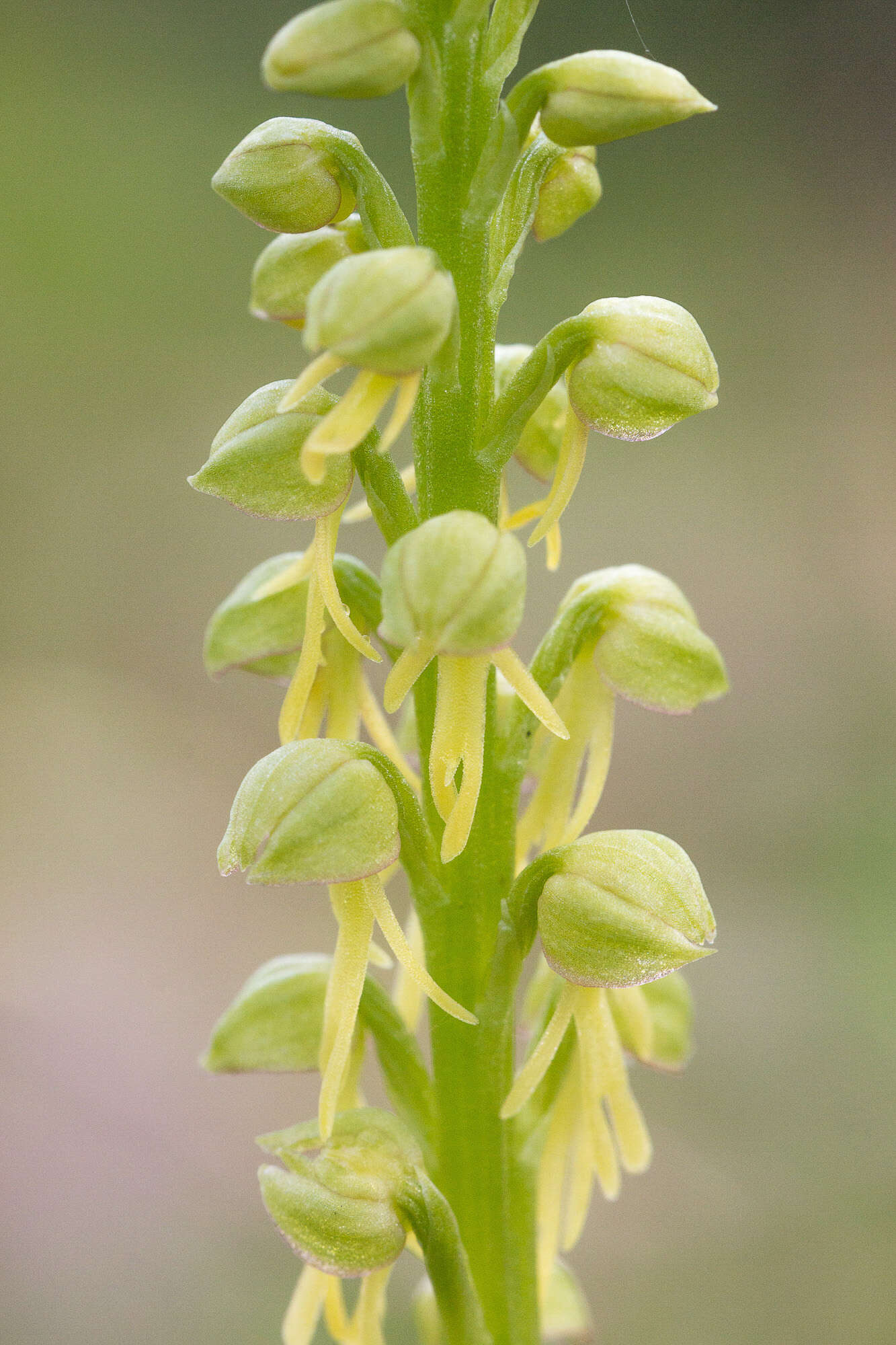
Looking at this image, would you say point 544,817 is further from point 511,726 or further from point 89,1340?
point 89,1340

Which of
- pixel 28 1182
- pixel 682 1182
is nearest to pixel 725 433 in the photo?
pixel 682 1182

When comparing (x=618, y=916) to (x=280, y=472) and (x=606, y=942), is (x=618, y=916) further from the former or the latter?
(x=280, y=472)

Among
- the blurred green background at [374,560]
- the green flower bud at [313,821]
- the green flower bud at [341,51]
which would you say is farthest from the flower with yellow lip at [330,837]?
the blurred green background at [374,560]

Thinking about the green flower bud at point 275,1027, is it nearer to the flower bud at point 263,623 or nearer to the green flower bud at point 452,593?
the flower bud at point 263,623

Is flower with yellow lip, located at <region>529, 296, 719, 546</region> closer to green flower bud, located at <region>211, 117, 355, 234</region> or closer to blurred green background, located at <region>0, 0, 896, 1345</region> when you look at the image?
green flower bud, located at <region>211, 117, 355, 234</region>

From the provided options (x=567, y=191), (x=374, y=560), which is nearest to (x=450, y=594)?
(x=567, y=191)
